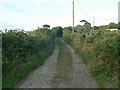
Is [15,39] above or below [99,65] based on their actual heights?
above

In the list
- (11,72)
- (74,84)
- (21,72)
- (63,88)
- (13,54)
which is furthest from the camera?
(13,54)

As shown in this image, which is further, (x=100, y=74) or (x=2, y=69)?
(x=100, y=74)

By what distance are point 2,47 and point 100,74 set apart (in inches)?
194

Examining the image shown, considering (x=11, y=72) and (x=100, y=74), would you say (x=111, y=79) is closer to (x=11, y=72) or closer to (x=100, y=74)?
(x=100, y=74)

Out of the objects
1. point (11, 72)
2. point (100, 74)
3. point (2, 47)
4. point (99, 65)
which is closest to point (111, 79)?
point (100, 74)

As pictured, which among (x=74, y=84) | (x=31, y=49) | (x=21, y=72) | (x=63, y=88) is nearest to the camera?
(x=63, y=88)

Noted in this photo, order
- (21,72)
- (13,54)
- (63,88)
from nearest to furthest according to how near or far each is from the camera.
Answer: (63,88) < (21,72) < (13,54)

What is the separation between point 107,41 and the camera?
52.8 ft

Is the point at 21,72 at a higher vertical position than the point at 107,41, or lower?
lower

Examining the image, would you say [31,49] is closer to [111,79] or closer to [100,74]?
[100,74]

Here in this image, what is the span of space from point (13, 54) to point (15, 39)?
1.31m

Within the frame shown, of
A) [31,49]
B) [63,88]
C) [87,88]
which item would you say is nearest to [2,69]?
[63,88]

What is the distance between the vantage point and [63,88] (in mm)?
12359

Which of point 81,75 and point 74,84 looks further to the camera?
point 81,75
